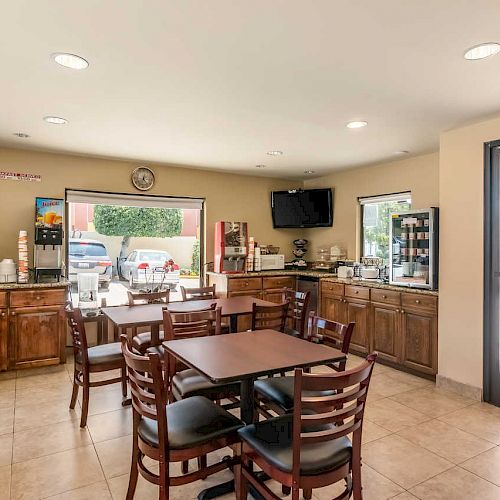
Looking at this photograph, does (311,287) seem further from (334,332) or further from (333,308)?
(334,332)

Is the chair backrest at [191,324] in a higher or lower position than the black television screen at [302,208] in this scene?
lower

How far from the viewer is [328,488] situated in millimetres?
2252

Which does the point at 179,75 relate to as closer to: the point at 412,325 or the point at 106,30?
the point at 106,30

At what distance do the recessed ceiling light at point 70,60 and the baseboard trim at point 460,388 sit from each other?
13.1 feet

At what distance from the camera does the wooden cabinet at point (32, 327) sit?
3990mm

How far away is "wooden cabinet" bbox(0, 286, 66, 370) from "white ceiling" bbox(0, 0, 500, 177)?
165 cm

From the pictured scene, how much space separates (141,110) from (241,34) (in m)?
1.42

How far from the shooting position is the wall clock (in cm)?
520

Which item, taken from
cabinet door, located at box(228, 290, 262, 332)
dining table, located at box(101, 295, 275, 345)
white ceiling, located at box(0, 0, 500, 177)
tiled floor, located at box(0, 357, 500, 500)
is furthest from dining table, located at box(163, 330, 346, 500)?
cabinet door, located at box(228, 290, 262, 332)

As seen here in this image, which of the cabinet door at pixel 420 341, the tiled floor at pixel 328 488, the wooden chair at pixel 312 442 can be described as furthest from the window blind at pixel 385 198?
the wooden chair at pixel 312 442

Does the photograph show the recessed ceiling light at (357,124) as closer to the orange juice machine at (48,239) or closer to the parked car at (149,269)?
the parked car at (149,269)

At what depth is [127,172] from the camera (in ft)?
17.0

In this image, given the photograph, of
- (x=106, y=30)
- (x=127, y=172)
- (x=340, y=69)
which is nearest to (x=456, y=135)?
(x=340, y=69)

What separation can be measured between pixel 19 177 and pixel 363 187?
175 inches
